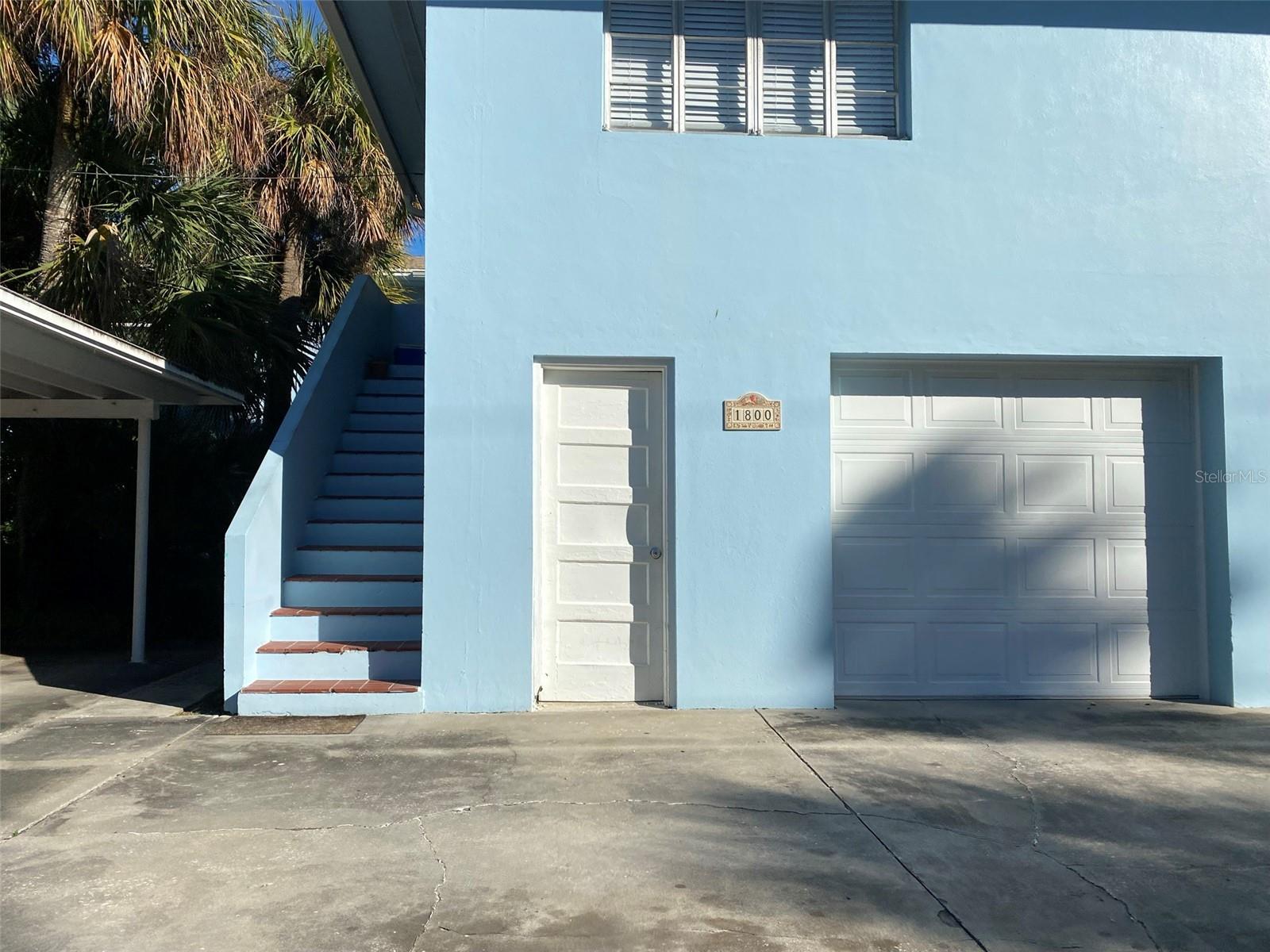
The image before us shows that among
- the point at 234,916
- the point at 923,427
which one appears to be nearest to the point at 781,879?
the point at 234,916

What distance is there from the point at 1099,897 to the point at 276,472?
568 centimetres

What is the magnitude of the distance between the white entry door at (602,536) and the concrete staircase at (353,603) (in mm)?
1030

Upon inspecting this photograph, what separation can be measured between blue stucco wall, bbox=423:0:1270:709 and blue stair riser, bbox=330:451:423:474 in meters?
2.37

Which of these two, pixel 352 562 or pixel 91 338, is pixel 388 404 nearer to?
pixel 352 562

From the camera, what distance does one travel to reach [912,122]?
6.78 meters

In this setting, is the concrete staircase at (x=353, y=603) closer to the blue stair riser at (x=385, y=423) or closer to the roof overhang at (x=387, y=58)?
the blue stair riser at (x=385, y=423)

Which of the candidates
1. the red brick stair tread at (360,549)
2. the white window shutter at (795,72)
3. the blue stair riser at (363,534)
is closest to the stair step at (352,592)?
the red brick stair tread at (360,549)

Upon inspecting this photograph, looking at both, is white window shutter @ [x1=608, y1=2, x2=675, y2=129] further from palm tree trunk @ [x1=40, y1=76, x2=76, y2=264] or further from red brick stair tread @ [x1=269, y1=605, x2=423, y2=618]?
palm tree trunk @ [x1=40, y1=76, x2=76, y2=264]

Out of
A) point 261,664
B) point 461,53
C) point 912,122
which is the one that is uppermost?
point 461,53

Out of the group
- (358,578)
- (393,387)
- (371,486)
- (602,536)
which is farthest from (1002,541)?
(393,387)

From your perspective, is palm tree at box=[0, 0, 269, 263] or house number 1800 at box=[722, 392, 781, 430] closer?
house number 1800 at box=[722, 392, 781, 430]

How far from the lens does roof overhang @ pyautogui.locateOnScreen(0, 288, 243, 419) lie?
255 inches

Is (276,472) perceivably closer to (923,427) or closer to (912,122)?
(923,427)
